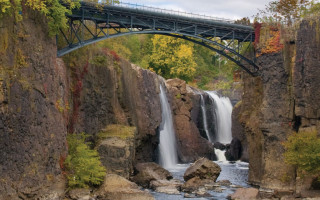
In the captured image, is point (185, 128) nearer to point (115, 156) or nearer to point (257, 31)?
point (257, 31)

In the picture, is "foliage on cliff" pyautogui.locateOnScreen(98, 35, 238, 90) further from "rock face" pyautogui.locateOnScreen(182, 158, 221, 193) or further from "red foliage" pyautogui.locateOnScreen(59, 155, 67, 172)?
"red foliage" pyautogui.locateOnScreen(59, 155, 67, 172)

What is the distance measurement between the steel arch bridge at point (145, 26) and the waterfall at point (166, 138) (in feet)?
26.4

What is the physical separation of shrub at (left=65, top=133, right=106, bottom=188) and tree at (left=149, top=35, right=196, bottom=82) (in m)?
37.0

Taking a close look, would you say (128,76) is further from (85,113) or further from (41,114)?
(41,114)

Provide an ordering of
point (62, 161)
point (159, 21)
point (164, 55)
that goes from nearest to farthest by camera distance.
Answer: point (62, 161)
point (159, 21)
point (164, 55)

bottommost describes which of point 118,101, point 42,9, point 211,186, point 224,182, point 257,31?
point 224,182

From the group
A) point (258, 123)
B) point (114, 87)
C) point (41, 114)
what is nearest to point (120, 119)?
point (114, 87)

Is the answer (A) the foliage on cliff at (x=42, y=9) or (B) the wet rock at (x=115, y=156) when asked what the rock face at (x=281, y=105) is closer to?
(B) the wet rock at (x=115, y=156)

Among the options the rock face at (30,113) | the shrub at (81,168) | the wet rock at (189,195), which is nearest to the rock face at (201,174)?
the wet rock at (189,195)

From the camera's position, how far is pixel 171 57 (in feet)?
206

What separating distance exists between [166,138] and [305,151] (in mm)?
18558

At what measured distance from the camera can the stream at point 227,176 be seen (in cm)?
2653

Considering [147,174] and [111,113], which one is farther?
[111,113]

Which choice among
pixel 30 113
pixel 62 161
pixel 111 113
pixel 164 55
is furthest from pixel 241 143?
pixel 30 113
